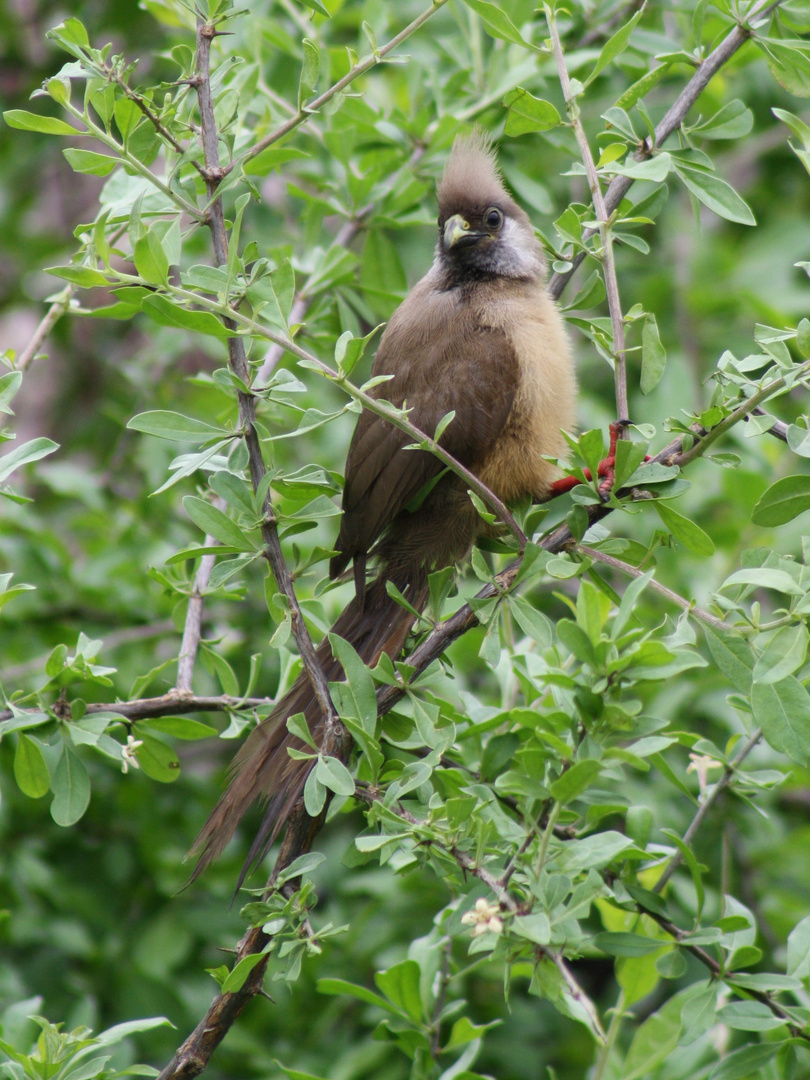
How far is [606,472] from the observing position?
228cm

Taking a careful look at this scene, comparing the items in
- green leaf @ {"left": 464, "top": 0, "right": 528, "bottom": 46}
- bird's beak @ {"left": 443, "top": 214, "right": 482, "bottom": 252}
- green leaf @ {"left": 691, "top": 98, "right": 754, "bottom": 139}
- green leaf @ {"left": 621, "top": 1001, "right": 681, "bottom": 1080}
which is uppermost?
green leaf @ {"left": 464, "top": 0, "right": 528, "bottom": 46}

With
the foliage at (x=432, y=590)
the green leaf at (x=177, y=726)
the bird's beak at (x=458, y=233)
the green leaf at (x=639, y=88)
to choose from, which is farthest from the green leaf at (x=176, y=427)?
the bird's beak at (x=458, y=233)

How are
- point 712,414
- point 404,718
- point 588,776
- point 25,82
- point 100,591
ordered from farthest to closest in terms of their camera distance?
point 25,82, point 100,591, point 404,718, point 712,414, point 588,776

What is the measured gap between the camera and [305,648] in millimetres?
2010

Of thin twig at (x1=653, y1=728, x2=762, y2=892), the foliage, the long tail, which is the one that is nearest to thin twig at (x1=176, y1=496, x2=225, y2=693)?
the foliage

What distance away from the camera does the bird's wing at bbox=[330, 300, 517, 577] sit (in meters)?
2.79

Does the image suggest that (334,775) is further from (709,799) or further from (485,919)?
(709,799)

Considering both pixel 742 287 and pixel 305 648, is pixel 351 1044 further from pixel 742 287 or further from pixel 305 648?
pixel 742 287

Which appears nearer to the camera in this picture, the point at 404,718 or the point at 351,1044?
the point at 404,718

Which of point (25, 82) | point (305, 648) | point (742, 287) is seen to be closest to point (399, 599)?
point (305, 648)

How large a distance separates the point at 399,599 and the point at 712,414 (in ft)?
2.18

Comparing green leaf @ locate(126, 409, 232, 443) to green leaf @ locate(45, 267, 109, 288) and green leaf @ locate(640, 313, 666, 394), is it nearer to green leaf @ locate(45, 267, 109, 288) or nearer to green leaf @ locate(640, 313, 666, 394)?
green leaf @ locate(45, 267, 109, 288)

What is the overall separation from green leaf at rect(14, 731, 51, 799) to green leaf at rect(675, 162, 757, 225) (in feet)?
5.60

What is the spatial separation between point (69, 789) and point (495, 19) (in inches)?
68.6
